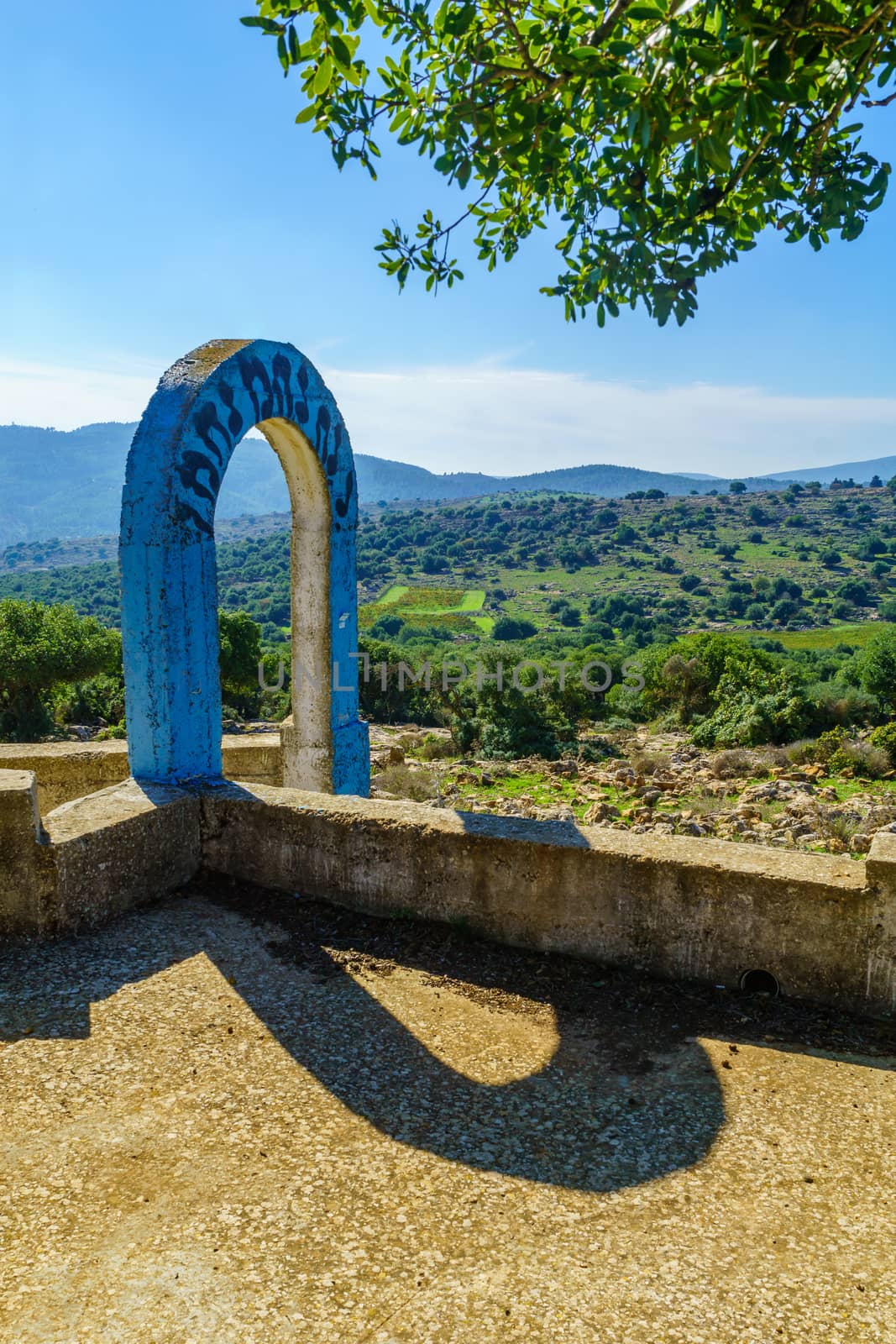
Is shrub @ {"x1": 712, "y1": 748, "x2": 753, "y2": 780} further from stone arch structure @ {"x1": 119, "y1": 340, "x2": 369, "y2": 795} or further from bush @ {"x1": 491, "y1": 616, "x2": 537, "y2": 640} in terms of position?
bush @ {"x1": 491, "y1": 616, "x2": 537, "y2": 640}

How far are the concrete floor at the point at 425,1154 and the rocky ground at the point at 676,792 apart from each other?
18.5ft

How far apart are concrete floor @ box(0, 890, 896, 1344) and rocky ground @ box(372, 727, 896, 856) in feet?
18.5

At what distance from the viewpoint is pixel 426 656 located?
97.6ft

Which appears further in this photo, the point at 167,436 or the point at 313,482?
the point at 313,482

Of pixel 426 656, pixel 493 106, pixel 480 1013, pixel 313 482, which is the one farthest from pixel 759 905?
pixel 426 656

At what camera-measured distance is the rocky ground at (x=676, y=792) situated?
1023 cm

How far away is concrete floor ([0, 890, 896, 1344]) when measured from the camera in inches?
87.7

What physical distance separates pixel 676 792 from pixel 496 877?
9544mm

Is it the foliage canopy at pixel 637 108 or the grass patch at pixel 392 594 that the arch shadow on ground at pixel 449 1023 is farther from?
the grass patch at pixel 392 594

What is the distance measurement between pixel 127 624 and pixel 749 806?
8.99m

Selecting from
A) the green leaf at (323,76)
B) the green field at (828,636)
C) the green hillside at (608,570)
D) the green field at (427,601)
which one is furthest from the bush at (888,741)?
the green field at (427,601)

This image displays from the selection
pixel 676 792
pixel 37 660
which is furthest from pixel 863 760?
pixel 37 660

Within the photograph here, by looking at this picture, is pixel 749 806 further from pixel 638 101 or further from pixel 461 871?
pixel 638 101

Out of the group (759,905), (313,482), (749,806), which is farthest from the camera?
(749,806)
